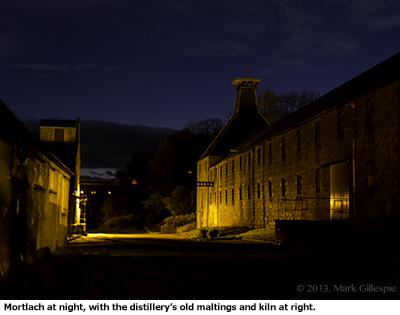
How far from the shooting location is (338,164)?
23719 millimetres

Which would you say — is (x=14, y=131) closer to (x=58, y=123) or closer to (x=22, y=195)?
(x=22, y=195)

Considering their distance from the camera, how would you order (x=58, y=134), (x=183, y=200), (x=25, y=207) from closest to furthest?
1. (x=25, y=207)
2. (x=58, y=134)
3. (x=183, y=200)

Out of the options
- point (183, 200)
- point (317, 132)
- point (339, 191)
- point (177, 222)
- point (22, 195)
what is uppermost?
point (317, 132)

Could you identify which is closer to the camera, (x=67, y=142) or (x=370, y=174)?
(x=370, y=174)

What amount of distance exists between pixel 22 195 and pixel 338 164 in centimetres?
1634

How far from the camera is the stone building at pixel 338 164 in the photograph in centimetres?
1922

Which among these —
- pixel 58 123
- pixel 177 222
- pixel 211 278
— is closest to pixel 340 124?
pixel 211 278

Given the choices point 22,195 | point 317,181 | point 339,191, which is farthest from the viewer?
point 317,181

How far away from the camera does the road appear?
8922 millimetres

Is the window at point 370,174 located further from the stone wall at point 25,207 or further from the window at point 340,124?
the stone wall at point 25,207

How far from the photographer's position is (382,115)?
64.3 feet

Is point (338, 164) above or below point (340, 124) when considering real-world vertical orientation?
below

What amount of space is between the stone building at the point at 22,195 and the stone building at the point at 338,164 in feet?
38.5
